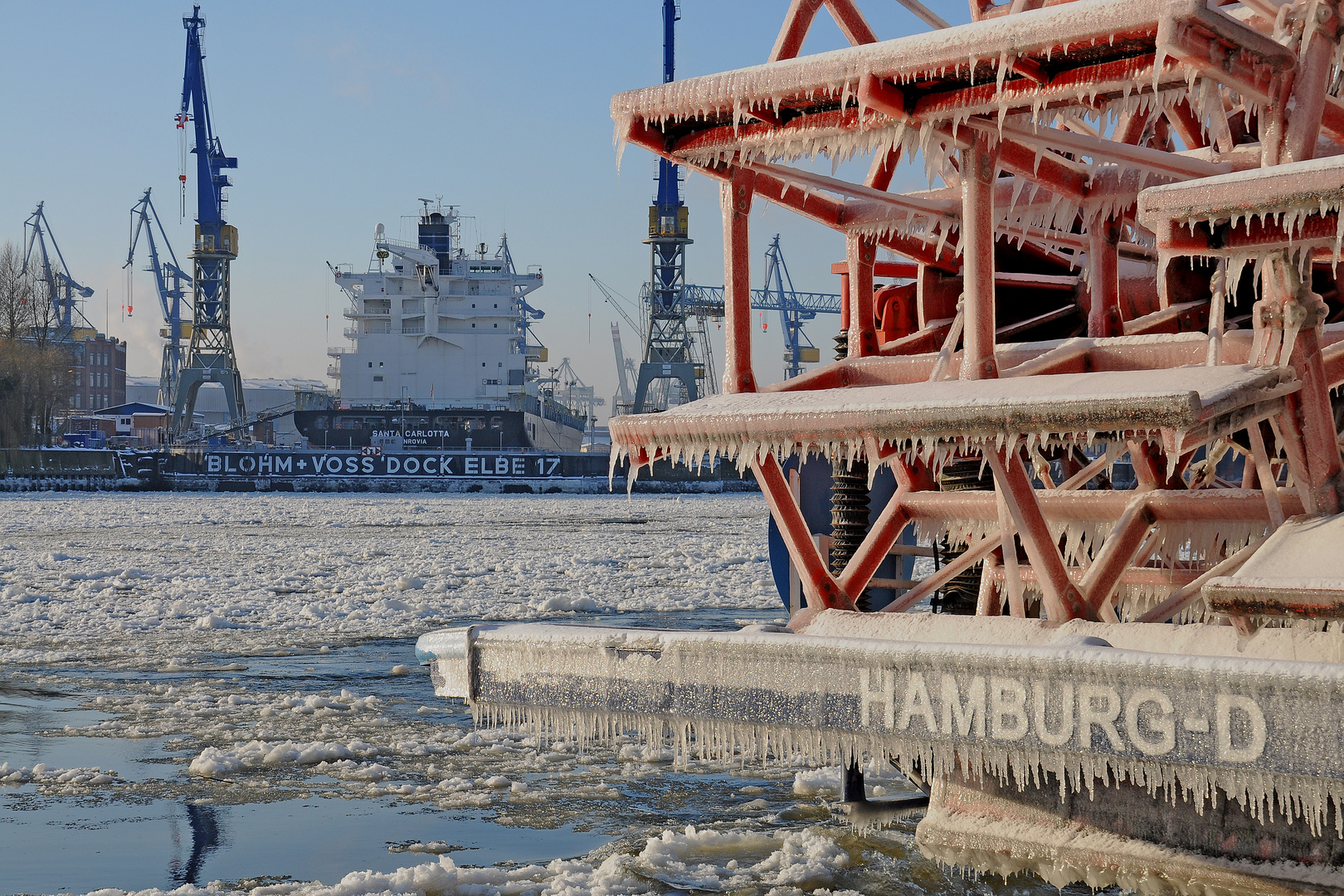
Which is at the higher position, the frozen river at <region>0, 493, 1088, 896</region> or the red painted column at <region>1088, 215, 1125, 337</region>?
the red painted column at <region>1088, 215, 1125, 337</region>

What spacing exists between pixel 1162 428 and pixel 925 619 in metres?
1.56

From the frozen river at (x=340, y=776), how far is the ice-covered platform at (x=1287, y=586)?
1248 mm

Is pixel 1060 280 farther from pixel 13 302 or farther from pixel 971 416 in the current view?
pixel 13 302

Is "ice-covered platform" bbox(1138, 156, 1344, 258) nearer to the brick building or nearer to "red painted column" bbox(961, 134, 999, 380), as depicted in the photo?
"red painted column" bbox(961, 134, 999, 380)

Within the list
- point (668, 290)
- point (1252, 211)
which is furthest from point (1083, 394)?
point (668, 290)

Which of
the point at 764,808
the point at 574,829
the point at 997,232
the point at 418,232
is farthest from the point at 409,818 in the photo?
the point at 418,232

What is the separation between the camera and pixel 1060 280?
6.94 m

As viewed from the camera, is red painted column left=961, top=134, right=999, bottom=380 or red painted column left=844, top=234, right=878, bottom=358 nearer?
red painted column left=961, top=134, right=999, bottom=380

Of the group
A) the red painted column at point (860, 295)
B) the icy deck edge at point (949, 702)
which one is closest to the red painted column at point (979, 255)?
the icy deck edge at point (949, 702)

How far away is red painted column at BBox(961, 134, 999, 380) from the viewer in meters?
4.80

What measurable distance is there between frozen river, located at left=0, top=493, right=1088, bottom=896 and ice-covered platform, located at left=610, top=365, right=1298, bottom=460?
54.2 inches

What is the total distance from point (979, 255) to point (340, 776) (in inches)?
127

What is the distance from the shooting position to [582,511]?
30.5 metres

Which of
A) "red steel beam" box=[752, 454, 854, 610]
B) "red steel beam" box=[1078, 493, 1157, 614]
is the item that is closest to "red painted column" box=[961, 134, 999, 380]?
"red steel beam" box=[1078, 493, 1157, 614]
